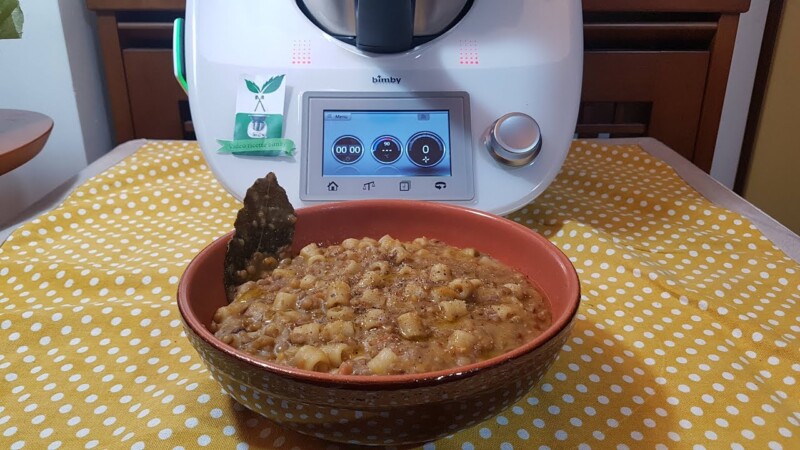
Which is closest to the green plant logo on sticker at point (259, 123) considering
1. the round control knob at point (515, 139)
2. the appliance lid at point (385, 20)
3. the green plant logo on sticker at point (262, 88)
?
the green plant logo on sticker at point (262, 88)

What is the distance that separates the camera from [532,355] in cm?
46

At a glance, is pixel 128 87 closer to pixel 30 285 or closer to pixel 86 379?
pixel 30 285

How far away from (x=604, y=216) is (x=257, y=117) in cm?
56

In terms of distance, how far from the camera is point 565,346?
0.68 m

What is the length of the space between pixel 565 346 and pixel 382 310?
24 centimetres

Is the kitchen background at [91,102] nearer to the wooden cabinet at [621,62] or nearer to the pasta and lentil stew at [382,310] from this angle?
the wooden cabinet at [621,62]

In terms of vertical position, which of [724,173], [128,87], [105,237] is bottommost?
[724,173]

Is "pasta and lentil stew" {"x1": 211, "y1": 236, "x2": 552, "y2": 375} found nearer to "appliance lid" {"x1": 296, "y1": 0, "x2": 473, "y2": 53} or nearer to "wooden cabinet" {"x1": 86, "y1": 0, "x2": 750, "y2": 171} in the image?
"appliance lid" {"x1": 296, "y1": 0, "x2": 473, "y2": 53}

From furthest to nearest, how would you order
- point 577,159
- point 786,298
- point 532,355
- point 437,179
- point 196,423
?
point 577,159, point 437,179, point 786,298, point 196,423, point 532,355

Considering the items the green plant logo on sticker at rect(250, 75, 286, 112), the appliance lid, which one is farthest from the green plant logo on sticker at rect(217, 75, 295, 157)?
the appliance lid

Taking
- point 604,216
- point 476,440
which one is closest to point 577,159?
point 604,216

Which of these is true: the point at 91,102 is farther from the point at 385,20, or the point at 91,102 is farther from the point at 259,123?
the point at 385,20

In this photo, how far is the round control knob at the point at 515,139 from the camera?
2.98ft

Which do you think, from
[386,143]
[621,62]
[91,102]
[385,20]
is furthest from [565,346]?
[91,102]
